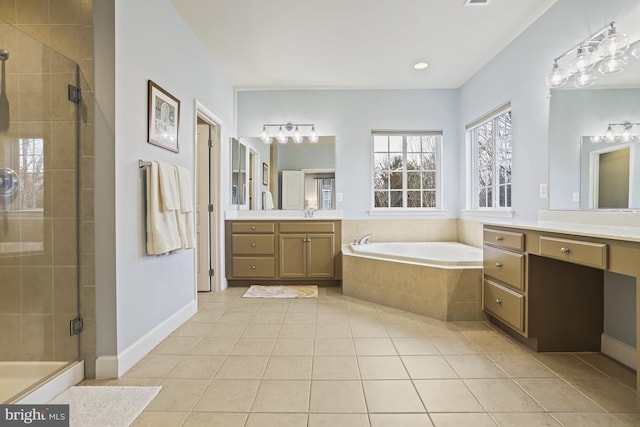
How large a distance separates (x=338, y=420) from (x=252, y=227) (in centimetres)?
275

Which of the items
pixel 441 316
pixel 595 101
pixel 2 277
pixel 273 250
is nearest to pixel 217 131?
pixel 273 250

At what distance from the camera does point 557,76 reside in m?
2.39

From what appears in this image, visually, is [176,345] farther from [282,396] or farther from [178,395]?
[282,396]

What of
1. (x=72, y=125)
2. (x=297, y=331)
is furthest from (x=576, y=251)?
(x=72, y=125)

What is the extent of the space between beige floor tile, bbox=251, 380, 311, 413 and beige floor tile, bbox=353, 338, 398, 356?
54 centimetres

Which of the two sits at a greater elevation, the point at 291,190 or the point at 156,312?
the point at 291,190

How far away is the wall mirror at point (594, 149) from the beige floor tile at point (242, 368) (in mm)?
2444

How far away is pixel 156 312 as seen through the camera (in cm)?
230

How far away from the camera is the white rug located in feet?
4.76

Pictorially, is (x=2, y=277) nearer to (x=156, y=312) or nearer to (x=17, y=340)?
(x=17, y=340)

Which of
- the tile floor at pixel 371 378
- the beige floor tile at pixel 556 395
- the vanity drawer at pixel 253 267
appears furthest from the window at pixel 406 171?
the beige floor tile at pixel 556 395

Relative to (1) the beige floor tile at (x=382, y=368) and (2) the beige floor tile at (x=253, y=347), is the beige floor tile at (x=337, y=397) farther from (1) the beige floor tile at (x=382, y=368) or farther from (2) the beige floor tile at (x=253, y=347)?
(2) the beige floor tile at (x=253, y=347)

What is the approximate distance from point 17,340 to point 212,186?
7.35 feet

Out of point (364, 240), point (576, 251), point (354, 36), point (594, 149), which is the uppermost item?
point (354, 36)
